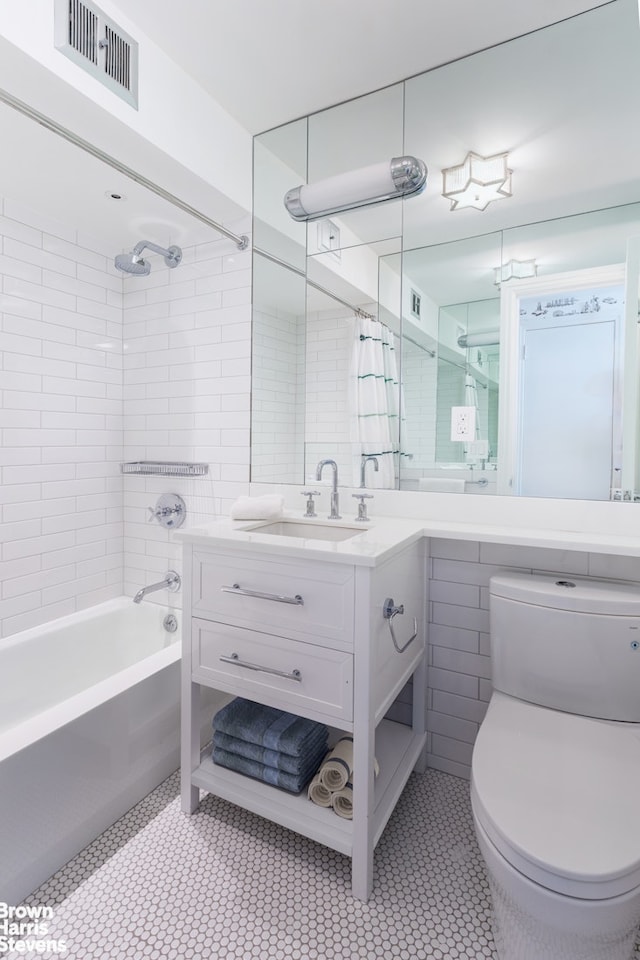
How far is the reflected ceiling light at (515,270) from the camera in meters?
1.60

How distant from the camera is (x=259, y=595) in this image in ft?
4.50

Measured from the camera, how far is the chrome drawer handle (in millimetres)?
1321

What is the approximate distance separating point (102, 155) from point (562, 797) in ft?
7.11

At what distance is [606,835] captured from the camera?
0.92m

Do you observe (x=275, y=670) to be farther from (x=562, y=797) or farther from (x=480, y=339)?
(x=480, y=339)

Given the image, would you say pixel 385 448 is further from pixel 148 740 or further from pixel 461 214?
pixel 148 740

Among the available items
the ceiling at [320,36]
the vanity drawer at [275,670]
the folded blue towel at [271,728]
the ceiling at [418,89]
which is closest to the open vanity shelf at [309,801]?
the folded blue towel at [271,728]

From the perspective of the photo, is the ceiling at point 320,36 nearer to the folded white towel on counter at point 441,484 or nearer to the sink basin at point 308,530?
the folded white towel on counter at point 441,484

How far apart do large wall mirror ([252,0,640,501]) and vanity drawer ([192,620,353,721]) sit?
2.60ft

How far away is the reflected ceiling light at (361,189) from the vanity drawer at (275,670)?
60.7 inches

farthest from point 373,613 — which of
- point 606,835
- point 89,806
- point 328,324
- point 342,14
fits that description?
point 342,14

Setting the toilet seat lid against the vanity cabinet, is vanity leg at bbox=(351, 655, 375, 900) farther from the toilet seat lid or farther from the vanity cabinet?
the toilet seat lid

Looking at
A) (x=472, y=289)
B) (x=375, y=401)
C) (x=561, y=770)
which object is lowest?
(x=561, y=770)

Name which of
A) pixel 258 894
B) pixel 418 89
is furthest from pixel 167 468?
pixel 418 89
